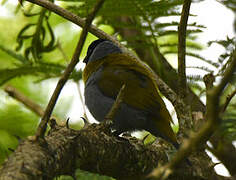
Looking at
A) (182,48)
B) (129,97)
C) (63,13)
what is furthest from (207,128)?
(63,13)

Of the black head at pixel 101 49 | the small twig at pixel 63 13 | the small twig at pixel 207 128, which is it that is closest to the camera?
the small twig at pixel 207 128

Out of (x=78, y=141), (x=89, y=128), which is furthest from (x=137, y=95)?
(x=78, y=141)

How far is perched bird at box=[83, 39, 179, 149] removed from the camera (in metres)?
3.25

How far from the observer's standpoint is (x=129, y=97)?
329 centimetres

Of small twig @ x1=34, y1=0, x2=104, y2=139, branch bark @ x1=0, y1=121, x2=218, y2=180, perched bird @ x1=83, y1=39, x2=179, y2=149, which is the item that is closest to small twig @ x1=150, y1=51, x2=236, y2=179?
branch bark @ x1=0, y1=121, x2=218, y2=180

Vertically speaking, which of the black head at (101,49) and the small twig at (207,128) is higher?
the small twig at (207,128)

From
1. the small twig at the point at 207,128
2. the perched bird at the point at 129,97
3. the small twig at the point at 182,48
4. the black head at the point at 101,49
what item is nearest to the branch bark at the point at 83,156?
the small twig at the point at 207,128

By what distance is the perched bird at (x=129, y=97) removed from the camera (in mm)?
3254

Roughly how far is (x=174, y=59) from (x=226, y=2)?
3.79 metres

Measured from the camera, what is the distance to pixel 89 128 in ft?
7.84

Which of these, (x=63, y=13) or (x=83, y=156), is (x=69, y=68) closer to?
(x=83, y=156)

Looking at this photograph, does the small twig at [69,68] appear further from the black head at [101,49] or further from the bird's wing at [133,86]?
the black head at [101,49]

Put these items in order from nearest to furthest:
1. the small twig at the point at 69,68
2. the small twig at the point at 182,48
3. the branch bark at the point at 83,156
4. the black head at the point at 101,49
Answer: the small twig at the point at 69,68 → the branch bark at the point at 83,156 → the small twig at the point at 182,48 → the black head at the point at 101,49

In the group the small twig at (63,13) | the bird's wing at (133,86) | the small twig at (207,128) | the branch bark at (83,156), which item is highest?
the small twig at (63,13)
